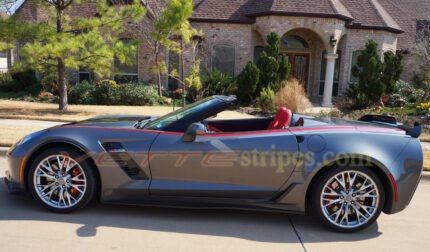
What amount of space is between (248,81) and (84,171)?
1205cm

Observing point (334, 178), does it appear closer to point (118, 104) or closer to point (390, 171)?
point (390, 171)

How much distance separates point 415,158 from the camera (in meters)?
4.09

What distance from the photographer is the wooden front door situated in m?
20.5

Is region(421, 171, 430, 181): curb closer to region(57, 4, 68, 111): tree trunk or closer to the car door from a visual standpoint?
the car door

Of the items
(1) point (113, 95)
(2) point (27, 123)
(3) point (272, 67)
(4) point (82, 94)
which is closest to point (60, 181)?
(2) point (27, 123)

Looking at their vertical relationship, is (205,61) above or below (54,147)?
above

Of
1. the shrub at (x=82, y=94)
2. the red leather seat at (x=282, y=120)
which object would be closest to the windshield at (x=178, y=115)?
the red leather seat at (x=282, y=120)

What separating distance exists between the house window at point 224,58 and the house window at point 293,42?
267 cm

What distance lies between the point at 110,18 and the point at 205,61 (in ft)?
23.6

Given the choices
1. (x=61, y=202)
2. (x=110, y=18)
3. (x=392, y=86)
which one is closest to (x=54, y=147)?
(x=61, y=202)

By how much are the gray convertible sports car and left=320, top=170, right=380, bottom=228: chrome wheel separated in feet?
0.03

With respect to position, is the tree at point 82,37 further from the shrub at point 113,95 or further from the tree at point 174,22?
the shrub at point 113,95

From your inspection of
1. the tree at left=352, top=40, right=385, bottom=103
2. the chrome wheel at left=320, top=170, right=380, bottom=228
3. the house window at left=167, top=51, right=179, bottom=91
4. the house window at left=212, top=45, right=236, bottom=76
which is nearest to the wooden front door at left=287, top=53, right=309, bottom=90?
the house window at left=212, top=45, right=236, bottom=76

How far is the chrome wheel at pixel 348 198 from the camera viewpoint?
407 centimetres
